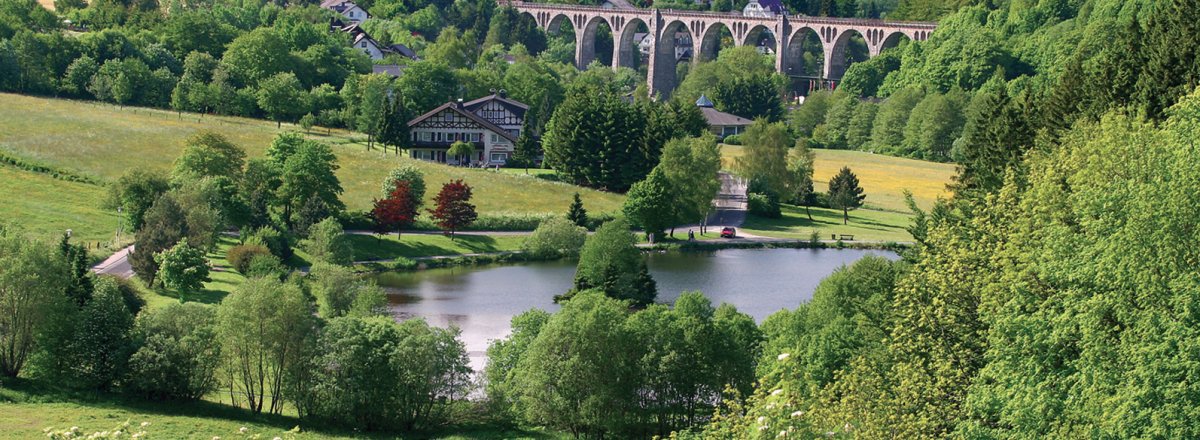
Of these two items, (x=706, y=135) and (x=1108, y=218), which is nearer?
(x=1108, y=218)

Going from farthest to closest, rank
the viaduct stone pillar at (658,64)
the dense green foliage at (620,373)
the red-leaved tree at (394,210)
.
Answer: the viaduct stone pillar at (658,64) < the red-leaved tree at (394,210) < the dense green foliage at (620,373)

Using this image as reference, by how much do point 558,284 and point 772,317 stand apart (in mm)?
18279

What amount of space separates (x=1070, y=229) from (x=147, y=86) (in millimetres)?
77027

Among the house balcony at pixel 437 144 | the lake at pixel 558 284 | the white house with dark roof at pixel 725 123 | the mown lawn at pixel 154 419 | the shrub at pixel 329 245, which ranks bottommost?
the mown lawn at pixel 154 419

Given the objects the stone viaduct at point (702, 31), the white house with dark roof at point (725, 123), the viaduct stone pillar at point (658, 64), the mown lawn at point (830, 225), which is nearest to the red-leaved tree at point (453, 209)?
the mown lawn at point (830, 225)

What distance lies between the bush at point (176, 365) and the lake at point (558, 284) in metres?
8.58

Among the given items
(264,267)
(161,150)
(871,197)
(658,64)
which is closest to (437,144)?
(161,150)

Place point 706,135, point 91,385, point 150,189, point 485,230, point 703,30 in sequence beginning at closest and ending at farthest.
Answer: point 91,385 → point 150,189 → point 485,230 → point 706,135 → point 703,30

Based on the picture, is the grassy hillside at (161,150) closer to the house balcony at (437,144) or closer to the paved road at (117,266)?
the house balcony at (437,144)

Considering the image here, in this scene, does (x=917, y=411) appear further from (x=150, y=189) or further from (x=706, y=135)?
(x=706, y=135)

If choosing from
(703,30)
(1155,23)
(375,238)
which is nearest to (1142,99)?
(1155,23)

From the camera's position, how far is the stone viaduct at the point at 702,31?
13750 cm

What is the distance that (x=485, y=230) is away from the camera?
68250 mm

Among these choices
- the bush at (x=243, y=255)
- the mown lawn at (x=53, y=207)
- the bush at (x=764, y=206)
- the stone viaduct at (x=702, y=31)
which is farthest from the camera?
the stone viaduct at (x=702, y=31)
